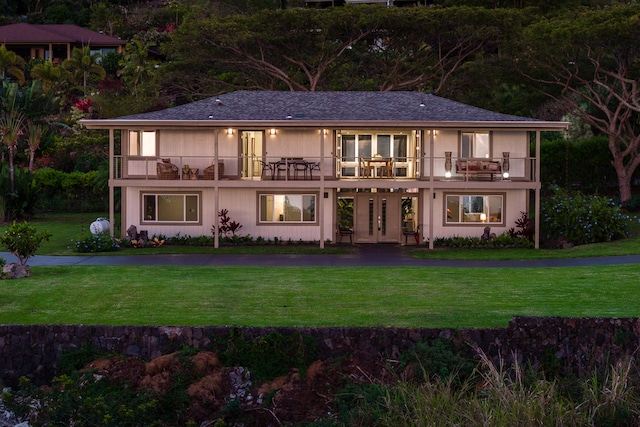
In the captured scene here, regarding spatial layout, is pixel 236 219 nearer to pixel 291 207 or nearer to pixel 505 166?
pixel 291 207

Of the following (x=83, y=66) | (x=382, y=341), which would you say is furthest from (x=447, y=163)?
(x=83, y=66)

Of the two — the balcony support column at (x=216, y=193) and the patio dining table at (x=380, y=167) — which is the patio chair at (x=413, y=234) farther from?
the balcony support column at (x=216, y=193)

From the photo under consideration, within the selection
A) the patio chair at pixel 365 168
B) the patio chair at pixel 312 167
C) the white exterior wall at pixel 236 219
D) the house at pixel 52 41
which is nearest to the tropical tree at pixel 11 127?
the white exterior wall at pixel 236 219

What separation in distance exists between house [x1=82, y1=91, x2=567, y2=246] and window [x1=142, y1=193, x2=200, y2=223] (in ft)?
0.13

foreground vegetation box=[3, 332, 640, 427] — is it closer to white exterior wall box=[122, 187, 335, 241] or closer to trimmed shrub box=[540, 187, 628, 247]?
trimmed shrub box=[540, 187, 628, 247]

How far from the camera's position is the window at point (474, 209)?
34.9 meters

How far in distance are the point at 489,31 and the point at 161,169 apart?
64.6 ft

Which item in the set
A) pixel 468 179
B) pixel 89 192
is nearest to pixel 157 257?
pixel 468 179

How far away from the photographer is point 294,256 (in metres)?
31.2

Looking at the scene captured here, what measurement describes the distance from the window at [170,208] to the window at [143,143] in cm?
178

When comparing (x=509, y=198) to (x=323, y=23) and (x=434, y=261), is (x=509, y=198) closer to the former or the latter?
(x=434, y=261)

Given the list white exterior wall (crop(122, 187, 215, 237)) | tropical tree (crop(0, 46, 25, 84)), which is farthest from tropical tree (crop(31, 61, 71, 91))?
white exterior wall (crop(122, 187, 215, 237))

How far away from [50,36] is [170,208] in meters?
48.6

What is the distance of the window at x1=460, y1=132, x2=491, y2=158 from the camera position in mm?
35312
